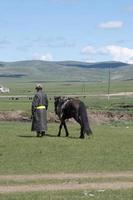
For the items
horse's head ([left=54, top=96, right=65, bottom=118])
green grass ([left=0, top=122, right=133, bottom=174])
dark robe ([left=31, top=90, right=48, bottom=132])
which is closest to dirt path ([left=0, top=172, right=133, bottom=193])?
green grass ([left=0, top=122, right=133, bottom=174])

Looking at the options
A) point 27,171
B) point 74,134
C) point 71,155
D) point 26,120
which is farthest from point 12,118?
point 27,171

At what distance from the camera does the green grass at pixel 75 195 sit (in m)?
11.9

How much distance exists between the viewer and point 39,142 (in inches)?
928

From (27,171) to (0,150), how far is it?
5.27 metres

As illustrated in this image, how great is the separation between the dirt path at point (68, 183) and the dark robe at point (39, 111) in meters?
9.45

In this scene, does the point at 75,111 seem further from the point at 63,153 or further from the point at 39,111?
the point at 63,153

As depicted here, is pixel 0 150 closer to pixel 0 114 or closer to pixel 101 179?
pixel 101 179

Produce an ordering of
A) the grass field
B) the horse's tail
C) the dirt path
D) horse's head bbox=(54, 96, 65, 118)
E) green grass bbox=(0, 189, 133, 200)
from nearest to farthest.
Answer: green grass bbox=(0, 189, 133, 200) → the grass field → the dirt path → the horse's tail → horse's head bbox=(54, 96, 65, 118)

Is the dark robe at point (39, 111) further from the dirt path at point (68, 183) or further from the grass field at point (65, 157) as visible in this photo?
the dirt path at point (68, 183)

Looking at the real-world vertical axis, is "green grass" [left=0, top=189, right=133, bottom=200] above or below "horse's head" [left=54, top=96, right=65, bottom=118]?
below

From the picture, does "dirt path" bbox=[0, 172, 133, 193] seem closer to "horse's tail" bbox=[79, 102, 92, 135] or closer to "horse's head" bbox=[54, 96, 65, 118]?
"horse's tail" bbox=[79, 102, 92, 135]

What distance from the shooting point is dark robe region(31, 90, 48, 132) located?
2483cm

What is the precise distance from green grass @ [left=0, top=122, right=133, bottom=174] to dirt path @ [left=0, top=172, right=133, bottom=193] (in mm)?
711

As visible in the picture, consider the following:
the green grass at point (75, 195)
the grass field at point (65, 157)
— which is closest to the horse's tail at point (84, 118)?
the grass field at point (65, 157)
